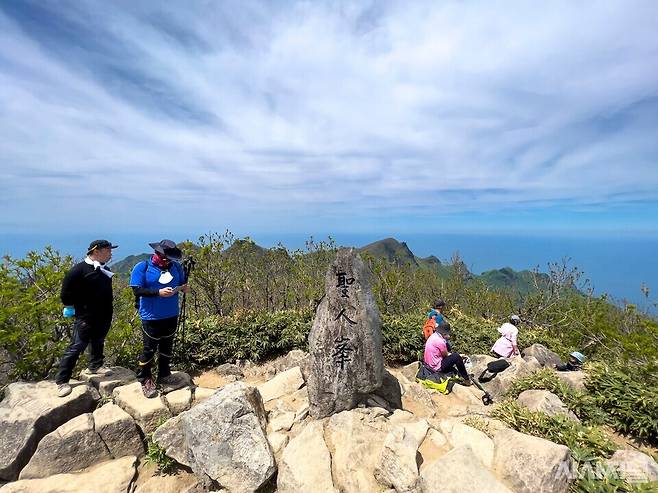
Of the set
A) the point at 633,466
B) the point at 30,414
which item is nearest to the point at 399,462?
the point at 633,466

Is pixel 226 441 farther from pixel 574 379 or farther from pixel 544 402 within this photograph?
pixel 574 379

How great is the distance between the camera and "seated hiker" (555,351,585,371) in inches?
446

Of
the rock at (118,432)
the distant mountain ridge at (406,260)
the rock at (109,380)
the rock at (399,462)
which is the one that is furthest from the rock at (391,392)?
the distant mountain ridge at (406,260)

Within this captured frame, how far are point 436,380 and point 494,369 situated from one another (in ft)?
7.28

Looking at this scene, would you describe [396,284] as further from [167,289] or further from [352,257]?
[167,289]

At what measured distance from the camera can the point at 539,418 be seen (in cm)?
662

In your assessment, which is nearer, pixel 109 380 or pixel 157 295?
pixel 157 295

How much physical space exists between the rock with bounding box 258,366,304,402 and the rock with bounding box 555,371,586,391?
6921 mm

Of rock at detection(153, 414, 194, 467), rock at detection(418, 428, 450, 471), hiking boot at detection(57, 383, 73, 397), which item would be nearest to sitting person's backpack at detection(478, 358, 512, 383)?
rock at detection(418, 428, 450, 471)

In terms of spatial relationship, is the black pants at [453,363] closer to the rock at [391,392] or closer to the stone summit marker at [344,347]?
the rock at [391,392]

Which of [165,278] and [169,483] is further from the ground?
[165,278]

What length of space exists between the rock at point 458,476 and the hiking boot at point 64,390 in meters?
6.66

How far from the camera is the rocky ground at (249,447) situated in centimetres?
502

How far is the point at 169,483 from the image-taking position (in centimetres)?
610
